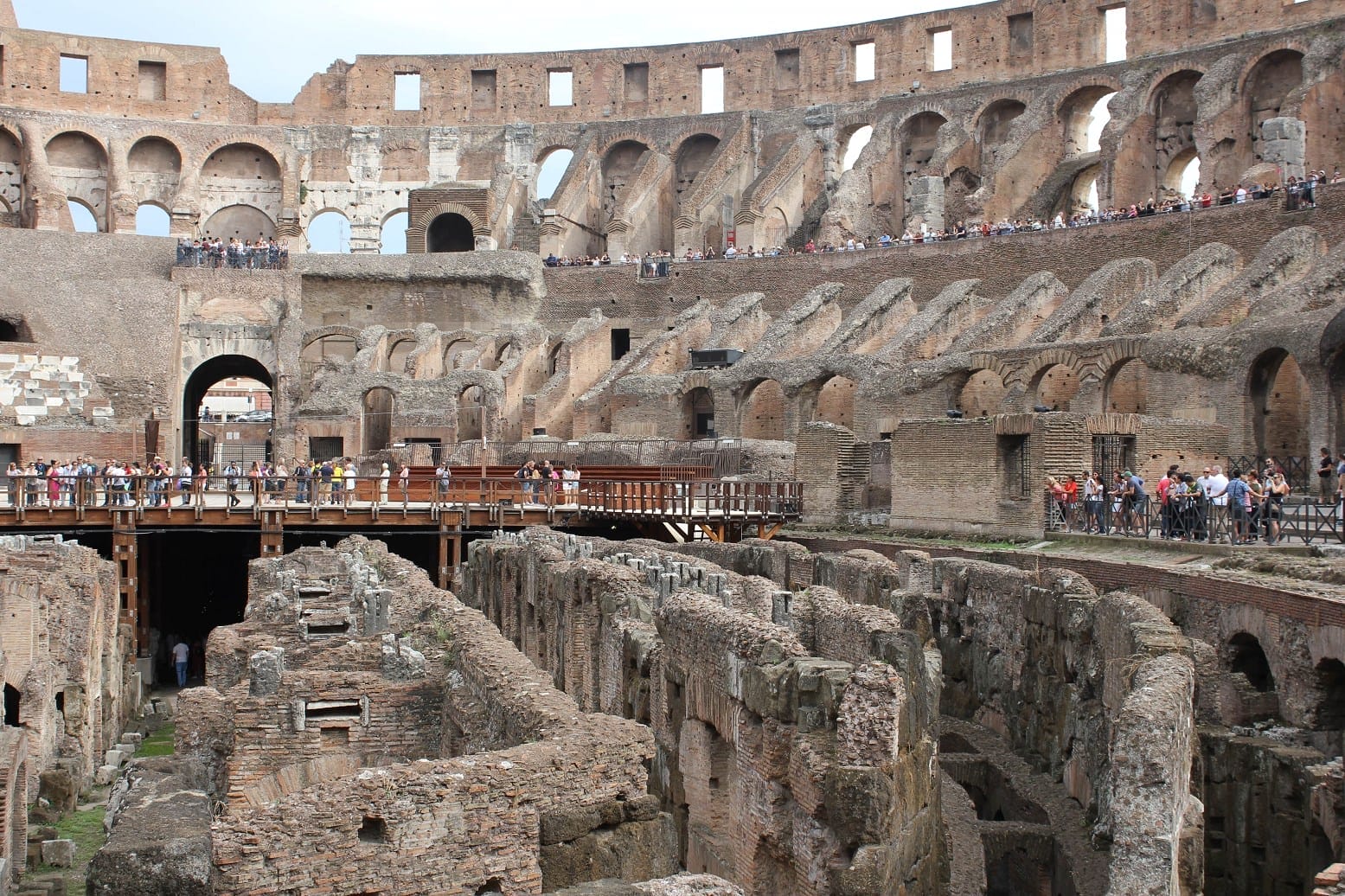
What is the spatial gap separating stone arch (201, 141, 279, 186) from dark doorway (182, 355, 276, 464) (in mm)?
9887

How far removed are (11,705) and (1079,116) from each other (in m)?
37.6

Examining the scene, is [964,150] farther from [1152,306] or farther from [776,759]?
[776,759]

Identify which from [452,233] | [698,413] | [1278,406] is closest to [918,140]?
[452,233]

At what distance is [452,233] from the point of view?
165 ft

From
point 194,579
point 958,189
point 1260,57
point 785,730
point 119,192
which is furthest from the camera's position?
point 119,192

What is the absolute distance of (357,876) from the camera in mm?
5375

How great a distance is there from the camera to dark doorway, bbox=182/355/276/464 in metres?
41.9

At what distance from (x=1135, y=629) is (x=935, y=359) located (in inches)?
851

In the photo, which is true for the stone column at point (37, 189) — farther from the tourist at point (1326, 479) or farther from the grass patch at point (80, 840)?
the tourist at point (1326, 479)

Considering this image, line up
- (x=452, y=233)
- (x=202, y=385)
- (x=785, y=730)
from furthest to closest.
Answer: (x=452, y=233)
(x=202, y=385)
(x=785, y=730)

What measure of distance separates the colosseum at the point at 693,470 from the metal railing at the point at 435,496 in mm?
136

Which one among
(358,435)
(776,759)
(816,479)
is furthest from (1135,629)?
(358,435)

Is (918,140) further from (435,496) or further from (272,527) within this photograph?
(272,527)

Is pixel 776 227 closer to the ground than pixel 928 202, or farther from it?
closer to the ground
